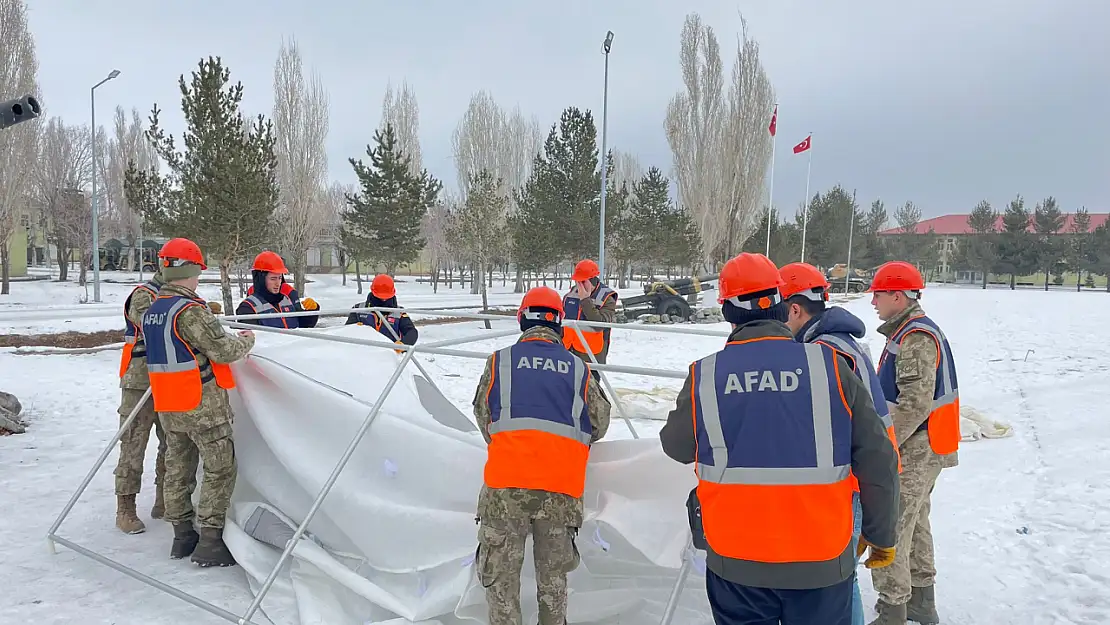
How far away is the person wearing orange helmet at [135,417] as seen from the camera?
14.1 ft

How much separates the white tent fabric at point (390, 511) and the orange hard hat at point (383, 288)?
2.17m

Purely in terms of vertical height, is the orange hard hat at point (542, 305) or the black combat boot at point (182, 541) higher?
the orange hard hat at point (542, 305)

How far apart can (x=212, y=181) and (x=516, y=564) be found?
14586 mm

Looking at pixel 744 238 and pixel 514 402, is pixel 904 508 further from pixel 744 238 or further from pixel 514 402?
pixel 744 238

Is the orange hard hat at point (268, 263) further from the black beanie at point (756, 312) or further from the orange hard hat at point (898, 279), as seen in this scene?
the orange hard hat at point (898, 279)

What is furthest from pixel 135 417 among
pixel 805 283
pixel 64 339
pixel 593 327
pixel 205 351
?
pixel 64 339

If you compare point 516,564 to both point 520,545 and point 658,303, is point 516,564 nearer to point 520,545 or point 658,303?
point 520,545

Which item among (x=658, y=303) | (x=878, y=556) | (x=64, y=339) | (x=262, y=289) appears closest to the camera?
(x=878, y=556)

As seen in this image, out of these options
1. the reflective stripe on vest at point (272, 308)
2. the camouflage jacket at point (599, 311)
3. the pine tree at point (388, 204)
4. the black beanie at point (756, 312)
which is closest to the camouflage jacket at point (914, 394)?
the black beanie at point (756, 312)

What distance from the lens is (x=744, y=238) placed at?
27.7 meters

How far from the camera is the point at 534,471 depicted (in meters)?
2.77

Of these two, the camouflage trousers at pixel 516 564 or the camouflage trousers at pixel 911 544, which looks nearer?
the camouflage trousers at pixel 516 564

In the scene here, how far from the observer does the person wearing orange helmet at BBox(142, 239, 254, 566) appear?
3.79 meters

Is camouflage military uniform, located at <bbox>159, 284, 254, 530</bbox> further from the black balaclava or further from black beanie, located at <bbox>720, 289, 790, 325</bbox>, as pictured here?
black beanie, located at <bbox>720, 289, 790, 325</bbox>
